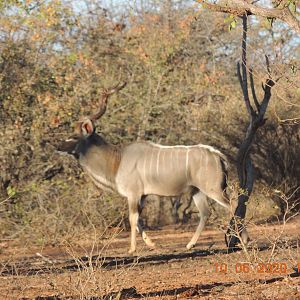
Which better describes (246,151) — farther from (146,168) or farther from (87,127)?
(87,127)

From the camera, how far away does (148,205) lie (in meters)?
14.7

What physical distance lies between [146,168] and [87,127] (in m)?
1.08

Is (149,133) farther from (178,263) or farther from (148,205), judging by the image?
(178,263)

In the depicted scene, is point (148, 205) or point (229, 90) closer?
point (148, 205)

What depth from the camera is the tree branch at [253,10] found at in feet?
17.2

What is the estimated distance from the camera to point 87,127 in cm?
1183

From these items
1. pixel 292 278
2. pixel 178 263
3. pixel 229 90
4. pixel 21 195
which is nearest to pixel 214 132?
pixel 229 90

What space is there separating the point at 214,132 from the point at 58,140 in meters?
2.79

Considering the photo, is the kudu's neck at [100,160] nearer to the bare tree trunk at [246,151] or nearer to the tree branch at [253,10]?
the bare tree trunk at [246,151]

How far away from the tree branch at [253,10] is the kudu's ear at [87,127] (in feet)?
20.6

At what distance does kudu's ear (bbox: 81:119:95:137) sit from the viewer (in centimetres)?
1178

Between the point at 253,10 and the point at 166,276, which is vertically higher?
the point at 253,10
